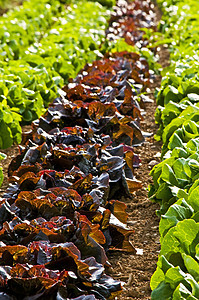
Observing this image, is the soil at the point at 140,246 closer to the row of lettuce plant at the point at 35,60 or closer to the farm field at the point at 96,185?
the farm field at the point at 96,185

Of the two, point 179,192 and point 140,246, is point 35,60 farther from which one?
point 179,192

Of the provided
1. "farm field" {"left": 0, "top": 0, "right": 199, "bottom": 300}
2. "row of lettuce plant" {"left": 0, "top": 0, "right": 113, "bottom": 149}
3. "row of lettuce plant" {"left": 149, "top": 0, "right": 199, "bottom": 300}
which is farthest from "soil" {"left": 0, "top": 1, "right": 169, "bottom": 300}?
"row of lettuce plant" {"left": 0, "top": 0, "right": 113, "bottom": 149}

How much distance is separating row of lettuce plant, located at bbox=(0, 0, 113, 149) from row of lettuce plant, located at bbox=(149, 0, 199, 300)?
164cm

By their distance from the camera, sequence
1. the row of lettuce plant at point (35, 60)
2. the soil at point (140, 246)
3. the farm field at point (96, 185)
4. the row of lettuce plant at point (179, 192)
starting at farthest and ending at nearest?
the row of lettuce plant at point (35, 60) < the soil at point (140, 246) < the farm field at point (96, 185) < the row of lettuce plant at point (179, 192)

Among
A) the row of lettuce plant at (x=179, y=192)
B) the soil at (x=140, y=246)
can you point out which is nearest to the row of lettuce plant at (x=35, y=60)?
the soil at (x=140, y=246)

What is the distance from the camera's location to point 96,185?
3.69 metres

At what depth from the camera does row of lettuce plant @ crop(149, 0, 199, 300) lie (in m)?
2.37

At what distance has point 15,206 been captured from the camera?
3.26 meters

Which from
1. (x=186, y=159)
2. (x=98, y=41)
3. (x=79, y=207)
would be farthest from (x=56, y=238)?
(x=98, y=41)

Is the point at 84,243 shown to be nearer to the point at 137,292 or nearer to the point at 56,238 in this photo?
the point at 56,238

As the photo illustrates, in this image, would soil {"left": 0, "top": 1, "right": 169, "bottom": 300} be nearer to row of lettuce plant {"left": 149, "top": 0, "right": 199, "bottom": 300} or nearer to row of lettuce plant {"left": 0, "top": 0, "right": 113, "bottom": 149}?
row of lettuce plant {"left": 149, "top": 0, "right": 199, "bottom": 300}

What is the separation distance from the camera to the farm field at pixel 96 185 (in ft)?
8.51

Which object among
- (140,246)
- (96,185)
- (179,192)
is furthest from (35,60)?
(179,192)

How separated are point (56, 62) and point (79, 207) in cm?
435
